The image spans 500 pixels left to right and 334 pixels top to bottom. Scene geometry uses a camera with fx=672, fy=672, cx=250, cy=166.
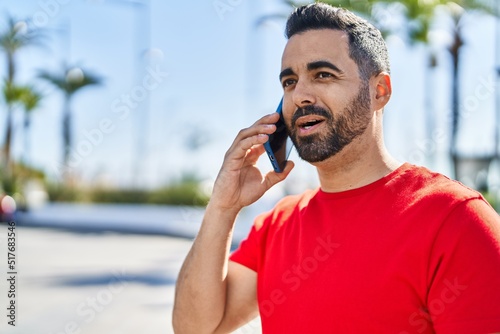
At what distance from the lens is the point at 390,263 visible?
1870 millimetres

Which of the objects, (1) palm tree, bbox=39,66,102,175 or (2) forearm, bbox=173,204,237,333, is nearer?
(2) forearm, bbox=173,204,237,333

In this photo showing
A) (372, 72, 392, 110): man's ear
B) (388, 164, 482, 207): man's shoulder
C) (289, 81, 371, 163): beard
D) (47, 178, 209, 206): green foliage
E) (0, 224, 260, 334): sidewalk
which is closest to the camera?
(388, 164, 482, 207): man's shoulder

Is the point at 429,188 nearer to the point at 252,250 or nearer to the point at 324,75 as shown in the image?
the point at 324,75

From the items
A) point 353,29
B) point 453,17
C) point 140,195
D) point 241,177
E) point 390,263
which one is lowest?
point 140,195

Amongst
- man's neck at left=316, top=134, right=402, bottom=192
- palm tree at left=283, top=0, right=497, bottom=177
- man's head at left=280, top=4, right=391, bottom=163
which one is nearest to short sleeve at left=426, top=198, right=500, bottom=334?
man's neck at left=316, top=134, right=402, bottom=192

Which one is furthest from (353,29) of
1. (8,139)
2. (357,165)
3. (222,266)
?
(8,139)

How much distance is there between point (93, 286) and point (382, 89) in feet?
26.7

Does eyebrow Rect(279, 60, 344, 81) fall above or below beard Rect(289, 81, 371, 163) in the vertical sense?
above

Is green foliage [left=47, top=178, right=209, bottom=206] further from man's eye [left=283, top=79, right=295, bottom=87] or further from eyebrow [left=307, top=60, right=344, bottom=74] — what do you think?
eyebrow [left=307, top=60, right=344, bottom=74]

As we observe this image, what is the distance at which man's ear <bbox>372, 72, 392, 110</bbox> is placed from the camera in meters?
2.34

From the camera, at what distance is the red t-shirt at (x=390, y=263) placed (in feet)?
5.64

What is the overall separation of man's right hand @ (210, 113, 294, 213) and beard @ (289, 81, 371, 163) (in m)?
0.22

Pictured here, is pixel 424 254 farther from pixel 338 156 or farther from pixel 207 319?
pixel 207 319

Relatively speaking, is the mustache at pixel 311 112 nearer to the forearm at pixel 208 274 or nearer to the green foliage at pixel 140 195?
the forearm at pixel 208 274
